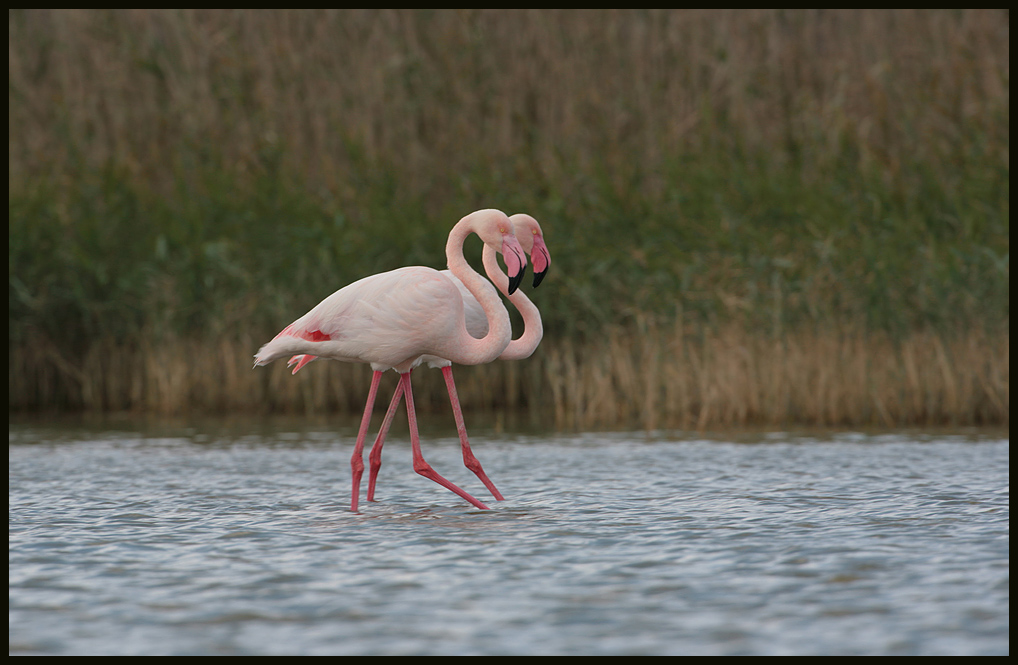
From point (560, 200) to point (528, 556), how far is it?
7.40 meters

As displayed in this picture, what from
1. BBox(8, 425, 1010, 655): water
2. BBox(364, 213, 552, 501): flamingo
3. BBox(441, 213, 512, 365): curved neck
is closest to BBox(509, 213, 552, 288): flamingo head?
BBox(364, 213, 552, 501): flamingo

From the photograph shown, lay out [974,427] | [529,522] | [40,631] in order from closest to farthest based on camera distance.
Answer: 1. [40,631]
2. [529,522]
3. [974,427]

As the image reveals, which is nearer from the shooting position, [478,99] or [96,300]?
[96,300]

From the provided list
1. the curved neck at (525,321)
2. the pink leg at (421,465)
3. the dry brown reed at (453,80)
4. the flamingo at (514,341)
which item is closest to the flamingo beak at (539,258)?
the flamingo at (514,341)

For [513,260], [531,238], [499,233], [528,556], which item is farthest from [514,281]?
[528,556]

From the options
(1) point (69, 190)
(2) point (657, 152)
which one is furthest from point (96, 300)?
(2) point (657, 152)

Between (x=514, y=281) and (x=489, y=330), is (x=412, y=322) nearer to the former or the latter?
(x=489, y=330)

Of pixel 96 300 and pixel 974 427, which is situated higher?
pixel 96 300

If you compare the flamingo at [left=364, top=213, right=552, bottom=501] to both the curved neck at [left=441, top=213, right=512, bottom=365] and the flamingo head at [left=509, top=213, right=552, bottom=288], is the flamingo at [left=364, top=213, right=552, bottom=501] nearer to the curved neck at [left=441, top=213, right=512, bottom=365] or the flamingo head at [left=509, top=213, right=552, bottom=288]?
the flamingo head at [left=509, top=213, right=552, bottom=288]

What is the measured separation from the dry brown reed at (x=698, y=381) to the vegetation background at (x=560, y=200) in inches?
1.1

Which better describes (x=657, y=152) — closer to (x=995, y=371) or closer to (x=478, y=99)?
(x=478, y=99)

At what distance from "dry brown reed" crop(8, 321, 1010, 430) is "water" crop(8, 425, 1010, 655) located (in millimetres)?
1884

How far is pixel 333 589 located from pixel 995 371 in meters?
7.74

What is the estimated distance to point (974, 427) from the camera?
11078 mm
